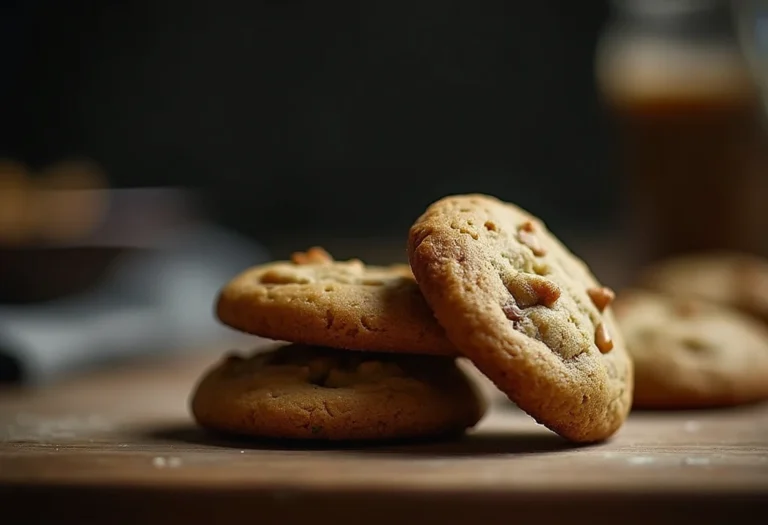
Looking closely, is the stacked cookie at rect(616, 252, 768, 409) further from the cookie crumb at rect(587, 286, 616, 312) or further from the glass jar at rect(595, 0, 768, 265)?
the glass jar at rect(595, 0, 768, 265)

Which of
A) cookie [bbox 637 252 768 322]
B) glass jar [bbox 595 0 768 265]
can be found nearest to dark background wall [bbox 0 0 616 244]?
glass jar [bbox 595 0 768 265]

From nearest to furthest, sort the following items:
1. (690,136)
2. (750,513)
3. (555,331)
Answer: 1. (750,513)
2. (555,331)
3. (690,136)

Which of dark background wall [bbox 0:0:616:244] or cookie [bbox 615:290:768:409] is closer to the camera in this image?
cookie [bbox 615:290:768:409]

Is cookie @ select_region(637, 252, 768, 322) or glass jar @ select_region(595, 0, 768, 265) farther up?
glass jar @ select_region(595, 0, 768, 265)

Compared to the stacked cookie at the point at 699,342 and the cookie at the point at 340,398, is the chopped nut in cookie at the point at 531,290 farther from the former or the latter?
the stacked cookie at the point at 699,342

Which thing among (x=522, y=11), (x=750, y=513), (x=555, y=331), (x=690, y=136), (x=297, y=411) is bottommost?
(x=750, y=513)

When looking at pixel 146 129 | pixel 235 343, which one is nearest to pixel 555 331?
pixel 235 343

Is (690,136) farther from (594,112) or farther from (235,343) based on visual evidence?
(235,343)
